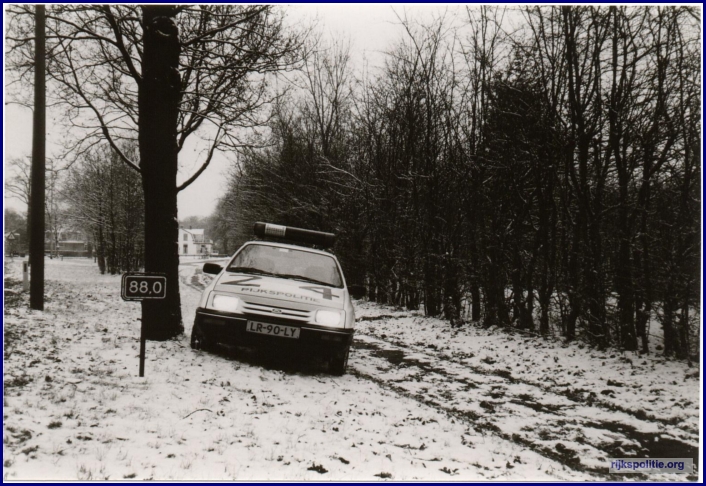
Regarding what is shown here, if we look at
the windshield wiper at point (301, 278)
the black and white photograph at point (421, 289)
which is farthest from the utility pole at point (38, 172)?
the windshield wiper at point (301, 278)

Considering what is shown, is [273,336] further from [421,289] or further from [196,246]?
[196,246]

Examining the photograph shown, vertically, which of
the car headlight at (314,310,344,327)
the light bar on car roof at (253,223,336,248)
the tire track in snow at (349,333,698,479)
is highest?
the light bar on car roof at (253,223,336,248)

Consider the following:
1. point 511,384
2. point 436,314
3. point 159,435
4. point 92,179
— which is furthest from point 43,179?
point 92,179

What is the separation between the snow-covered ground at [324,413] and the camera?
12.2 feet

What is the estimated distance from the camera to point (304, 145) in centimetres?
2486

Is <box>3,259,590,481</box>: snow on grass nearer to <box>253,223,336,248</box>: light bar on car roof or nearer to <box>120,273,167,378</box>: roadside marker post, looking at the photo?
<box>120,273,167,378</box>: roadside marker post

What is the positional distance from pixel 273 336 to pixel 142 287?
1.63m

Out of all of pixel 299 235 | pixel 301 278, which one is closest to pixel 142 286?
pixel 301 278

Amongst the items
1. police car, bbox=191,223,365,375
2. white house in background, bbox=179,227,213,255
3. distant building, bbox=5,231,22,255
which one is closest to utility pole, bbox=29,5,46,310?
distant building, bbox=5,231,22,255

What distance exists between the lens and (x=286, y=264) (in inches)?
297

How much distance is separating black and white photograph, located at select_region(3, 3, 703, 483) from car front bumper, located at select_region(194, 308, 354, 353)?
0.10 ft

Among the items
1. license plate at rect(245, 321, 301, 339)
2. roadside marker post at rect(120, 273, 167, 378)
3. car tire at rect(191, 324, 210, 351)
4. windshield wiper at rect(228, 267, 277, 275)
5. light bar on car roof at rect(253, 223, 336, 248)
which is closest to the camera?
roadside marker post at rect(120, 273, 167, 378)

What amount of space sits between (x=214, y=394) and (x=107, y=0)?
4.87m

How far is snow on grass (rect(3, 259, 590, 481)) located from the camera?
3.63 meters
